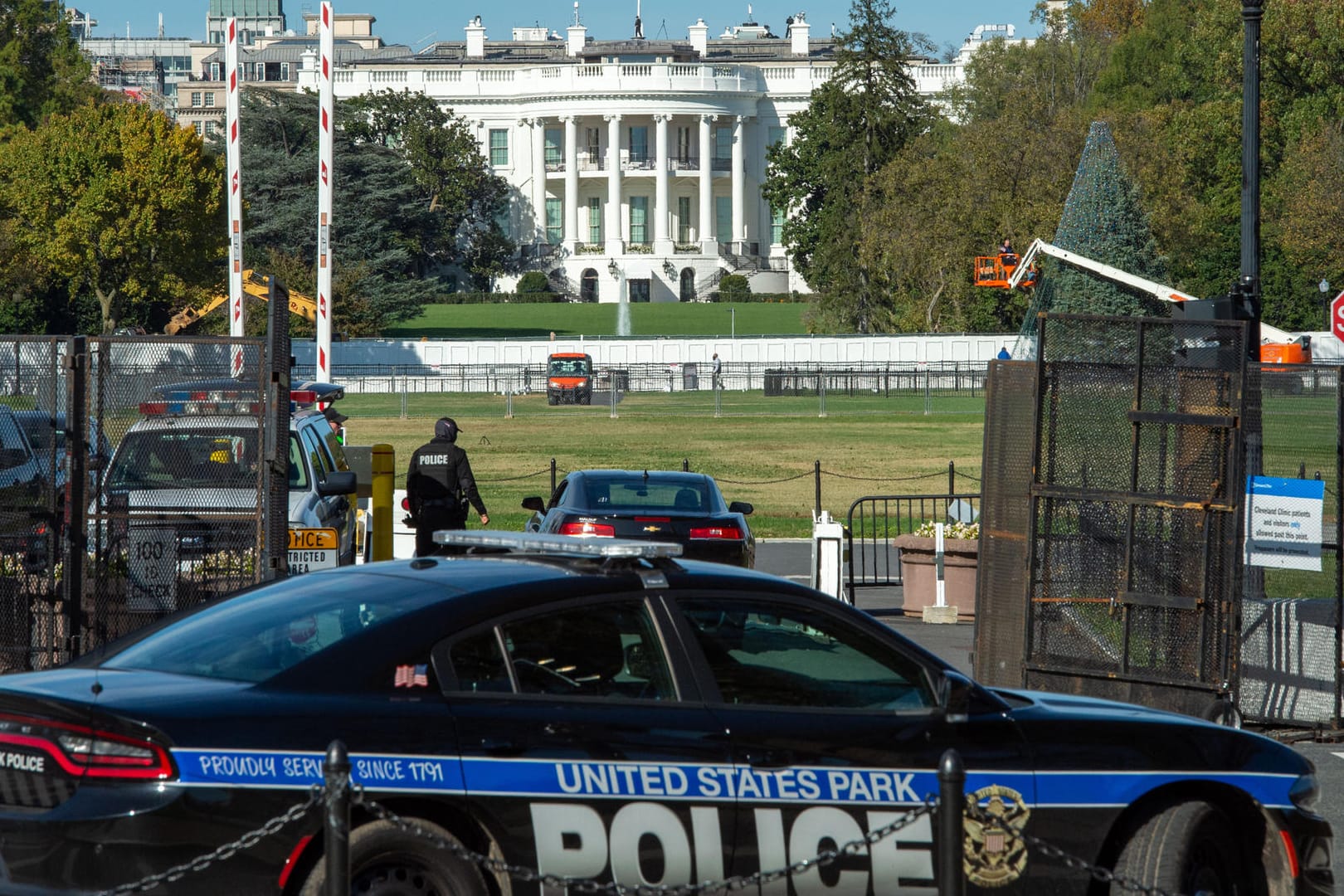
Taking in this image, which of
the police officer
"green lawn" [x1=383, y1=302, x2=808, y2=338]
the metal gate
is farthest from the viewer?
"green lawn" [x1=383, y1=302, x2=808, y2=338]

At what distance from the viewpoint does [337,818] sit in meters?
4.48

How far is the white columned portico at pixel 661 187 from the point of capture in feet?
385

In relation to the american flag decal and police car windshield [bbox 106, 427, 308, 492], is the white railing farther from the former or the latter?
the american flag decal

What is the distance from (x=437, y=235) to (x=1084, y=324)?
92.5m

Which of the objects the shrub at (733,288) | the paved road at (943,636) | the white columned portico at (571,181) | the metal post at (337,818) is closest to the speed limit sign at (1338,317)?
the paved road at (943,636)

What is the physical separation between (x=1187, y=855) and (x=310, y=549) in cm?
775

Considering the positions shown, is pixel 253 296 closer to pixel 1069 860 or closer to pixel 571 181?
pixel 1069 860

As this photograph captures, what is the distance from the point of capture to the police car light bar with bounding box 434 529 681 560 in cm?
573

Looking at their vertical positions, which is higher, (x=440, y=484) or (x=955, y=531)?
(x=440, y=484)

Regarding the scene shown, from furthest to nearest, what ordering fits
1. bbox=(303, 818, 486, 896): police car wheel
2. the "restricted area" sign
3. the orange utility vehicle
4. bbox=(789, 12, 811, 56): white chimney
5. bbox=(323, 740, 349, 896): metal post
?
bbox=(789, 12, 811, 56): white chimney, the orange utility vehicle, the "restricted area" sign, bbox=(303, 818, 486, 896): police car wheel, bbox=(323, 740, 349, 896): metal post

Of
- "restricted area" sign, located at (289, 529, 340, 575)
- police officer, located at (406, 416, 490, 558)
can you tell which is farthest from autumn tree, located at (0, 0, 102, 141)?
"restricted area" sign, located at (289, 529, 340, 575)

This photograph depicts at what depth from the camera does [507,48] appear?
5694 inches

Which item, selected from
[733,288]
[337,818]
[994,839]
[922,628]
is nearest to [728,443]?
[922,628]

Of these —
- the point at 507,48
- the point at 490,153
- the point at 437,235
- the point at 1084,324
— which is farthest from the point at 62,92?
the point at 1084,324
